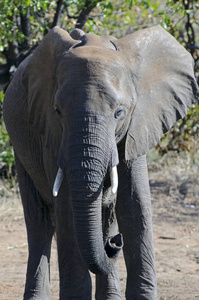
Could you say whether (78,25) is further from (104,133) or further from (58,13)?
(104,133)

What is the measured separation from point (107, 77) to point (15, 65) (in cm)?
530

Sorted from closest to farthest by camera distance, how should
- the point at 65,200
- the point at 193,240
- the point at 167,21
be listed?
the point at 65,200 < the point at 193,240 < the point at 167,21

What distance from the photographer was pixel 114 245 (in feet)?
12.4

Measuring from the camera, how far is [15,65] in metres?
8.81

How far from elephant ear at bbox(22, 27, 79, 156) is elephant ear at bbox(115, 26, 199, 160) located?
0.37 meters

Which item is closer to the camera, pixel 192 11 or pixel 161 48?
pixel 161 48

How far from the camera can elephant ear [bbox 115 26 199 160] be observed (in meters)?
3.99

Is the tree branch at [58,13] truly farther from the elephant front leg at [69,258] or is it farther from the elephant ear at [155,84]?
the elephant front leg at [69,258]

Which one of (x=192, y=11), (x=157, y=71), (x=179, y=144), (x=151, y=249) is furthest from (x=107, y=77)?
(x=179, y=144)

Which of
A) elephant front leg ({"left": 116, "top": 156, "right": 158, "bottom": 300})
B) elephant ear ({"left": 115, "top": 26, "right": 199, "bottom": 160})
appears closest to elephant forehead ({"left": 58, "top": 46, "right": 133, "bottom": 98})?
elephant ear ({"left": 115, "top": 26, "right": 199, "bottom": 160})

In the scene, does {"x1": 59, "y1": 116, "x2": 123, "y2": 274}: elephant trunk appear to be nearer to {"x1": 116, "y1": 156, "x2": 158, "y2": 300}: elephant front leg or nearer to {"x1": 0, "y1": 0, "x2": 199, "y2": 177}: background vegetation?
{"x1": 116, "y1": 156, "x2": 158, "y2": 300}: elephant front leg

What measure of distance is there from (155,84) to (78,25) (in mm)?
4457

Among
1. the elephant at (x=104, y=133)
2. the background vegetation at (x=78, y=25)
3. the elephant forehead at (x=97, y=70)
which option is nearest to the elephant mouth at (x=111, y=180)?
the elephant at (x=104, y=133)

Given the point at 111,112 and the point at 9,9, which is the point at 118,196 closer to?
the point at 111,112
